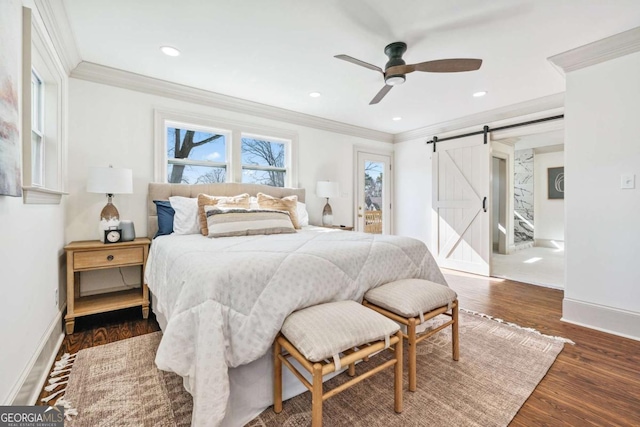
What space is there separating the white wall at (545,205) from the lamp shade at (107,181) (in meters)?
8.25

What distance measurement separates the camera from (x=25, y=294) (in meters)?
1.55

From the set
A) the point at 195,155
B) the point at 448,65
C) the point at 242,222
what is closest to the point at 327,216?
the point at 242,222

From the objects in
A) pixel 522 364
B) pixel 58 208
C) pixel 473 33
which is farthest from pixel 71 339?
pixel 473 33

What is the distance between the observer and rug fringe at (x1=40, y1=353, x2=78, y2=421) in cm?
→ 146

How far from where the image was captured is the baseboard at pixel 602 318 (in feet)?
7.51

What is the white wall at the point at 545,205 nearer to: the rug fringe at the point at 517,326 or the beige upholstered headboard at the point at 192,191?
the rug fringe at the point at 517,326

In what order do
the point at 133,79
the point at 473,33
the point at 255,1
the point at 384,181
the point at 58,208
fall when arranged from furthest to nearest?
the point at 384,181, the point at 133,79, the point at 58,208, the point at 473,33, the point at 255,1

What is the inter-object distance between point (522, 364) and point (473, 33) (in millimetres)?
2474

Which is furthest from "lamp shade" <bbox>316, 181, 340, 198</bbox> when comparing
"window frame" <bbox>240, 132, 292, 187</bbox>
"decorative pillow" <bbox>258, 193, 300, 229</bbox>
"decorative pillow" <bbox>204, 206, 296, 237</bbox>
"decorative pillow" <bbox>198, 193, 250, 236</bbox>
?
"decorative pillow" <bbox>204, 206, 296, 237</bbox>

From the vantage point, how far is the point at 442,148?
470 centimetres

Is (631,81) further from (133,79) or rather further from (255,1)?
(133,79)

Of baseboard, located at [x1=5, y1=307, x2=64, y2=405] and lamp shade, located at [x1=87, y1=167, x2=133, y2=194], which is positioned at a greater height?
lamp shade, located at [x1=87, y1=167, x2=133, y2=194]

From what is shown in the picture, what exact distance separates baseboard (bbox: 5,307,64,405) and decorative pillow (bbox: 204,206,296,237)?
125 cm

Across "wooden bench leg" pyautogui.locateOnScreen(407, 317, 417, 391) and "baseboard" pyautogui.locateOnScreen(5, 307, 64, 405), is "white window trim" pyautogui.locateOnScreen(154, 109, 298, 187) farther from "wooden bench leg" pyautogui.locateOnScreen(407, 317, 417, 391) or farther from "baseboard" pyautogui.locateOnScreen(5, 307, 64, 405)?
"wooden bench leg" pyautogui.locateOnScreen(407, 317, 417, 391)
